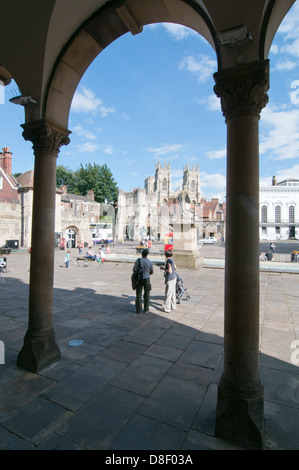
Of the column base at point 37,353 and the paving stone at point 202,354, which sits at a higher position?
the column base at point 37,353

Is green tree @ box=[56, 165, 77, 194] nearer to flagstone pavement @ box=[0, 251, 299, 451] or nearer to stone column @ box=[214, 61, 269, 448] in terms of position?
flagstone pavement @ box=[0, 251, 299, 451]

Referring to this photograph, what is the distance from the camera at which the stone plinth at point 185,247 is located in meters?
15.2

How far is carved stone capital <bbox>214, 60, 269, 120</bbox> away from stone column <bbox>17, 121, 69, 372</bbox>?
2.82 metres

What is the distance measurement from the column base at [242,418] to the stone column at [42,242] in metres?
2.81

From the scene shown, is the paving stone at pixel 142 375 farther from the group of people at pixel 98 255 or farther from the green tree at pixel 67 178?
the green tree at pixel 67 178

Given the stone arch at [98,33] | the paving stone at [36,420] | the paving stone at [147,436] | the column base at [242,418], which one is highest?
the stone arch at [98,33]

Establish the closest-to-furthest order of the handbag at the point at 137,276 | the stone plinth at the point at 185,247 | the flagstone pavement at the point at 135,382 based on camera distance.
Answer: the flagstone pavement at the point at 135,382 < the handbag at the point at 137,276 < the stone plinth at the point at 185,247

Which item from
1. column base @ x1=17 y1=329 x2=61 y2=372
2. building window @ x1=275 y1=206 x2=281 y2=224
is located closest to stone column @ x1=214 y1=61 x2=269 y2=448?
column base @ x1=17 y1=329 x2=61 y2=372

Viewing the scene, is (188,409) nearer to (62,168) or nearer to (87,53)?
(87,53)

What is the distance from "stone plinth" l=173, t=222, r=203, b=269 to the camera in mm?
15164

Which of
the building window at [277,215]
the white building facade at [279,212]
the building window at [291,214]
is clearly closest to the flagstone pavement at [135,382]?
the white building facade at [279,212]

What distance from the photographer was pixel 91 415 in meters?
2.95

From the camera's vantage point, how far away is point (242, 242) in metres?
2.75

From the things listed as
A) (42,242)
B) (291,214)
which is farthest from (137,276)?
(291,214)
